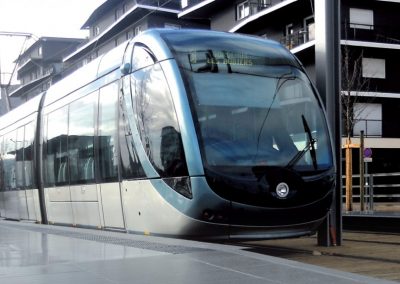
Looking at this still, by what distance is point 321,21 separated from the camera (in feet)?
34.1

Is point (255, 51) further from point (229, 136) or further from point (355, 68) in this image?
point (355, 68)

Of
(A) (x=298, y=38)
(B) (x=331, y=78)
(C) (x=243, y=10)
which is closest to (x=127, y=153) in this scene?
(B) (x=331, y=78)

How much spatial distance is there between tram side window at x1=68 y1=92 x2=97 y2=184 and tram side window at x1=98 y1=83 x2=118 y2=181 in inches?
17.5

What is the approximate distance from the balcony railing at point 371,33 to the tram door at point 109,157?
2498 cm

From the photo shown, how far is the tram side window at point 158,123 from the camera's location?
826cm

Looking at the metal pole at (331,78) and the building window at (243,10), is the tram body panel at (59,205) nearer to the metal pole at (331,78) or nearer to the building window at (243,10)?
the metal pole at (331,78)

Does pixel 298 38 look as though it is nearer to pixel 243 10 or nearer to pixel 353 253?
pixel 243 10

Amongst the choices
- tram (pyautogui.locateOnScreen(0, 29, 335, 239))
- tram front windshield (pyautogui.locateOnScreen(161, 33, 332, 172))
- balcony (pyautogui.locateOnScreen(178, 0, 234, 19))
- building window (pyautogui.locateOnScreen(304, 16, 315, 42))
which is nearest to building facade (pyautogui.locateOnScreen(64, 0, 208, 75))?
balcony (pyautogui.locateOnScreen(178, 0, 234, 19))

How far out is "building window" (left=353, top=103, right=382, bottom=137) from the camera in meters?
33.8

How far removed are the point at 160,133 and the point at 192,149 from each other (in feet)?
2.36

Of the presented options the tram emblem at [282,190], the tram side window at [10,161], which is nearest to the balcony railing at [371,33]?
the tram side window at [10,161]

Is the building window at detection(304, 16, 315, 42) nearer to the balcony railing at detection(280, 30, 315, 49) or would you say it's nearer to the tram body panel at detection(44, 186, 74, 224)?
the balcony railing at detection(280, 30, 315, 49)

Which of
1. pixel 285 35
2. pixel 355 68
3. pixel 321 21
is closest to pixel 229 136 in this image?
pixel 321 21

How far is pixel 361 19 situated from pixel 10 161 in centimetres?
2387
